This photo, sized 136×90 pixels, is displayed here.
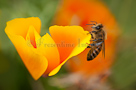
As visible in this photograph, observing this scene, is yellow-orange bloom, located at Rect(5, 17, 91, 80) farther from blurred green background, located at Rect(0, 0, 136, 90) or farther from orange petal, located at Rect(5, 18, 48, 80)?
blurred green background, located at Rect(0, 0, 136, 90)

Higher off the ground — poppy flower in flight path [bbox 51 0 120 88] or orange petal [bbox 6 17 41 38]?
orange petal [bbox 6 17 41 38]

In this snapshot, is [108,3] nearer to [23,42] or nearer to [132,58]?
[132,58]

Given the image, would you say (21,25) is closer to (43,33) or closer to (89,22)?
(43,33)

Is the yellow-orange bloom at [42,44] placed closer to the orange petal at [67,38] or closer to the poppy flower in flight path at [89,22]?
the orange petal at [67,38]

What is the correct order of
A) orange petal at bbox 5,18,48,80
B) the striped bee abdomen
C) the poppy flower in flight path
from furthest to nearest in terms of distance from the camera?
the poppy flower in flight path → the striped bee abdomen → orange petal at bbox 5,18,48,80

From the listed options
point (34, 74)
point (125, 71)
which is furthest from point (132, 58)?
point (34, 74)

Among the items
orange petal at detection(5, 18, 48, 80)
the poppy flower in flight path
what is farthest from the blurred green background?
orange petal at detection(5, 18, 48, 80)

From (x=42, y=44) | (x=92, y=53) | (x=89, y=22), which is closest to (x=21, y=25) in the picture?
(x=42, y=44)
